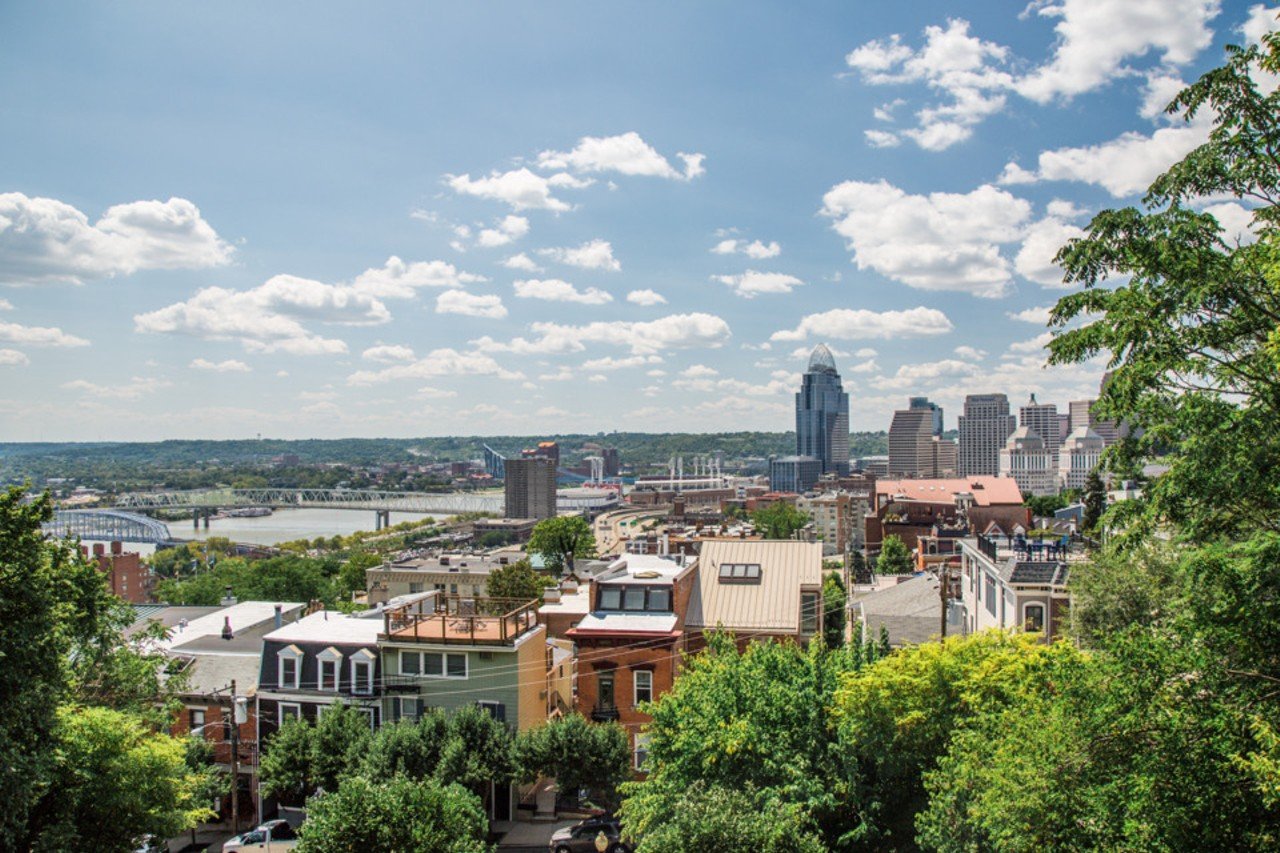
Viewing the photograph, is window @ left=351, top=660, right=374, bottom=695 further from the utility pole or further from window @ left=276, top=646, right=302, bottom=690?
the utility pole

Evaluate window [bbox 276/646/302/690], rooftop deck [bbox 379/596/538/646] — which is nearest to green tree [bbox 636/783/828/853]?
rooftop deck [bbox 379/596/538/646]

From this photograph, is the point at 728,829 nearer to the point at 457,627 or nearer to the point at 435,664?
the point at 457,627

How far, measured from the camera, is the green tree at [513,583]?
204 feet

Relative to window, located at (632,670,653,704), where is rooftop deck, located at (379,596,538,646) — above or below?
above

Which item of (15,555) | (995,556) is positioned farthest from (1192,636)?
(995,556)

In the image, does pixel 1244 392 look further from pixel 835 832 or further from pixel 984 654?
pixel 835 832

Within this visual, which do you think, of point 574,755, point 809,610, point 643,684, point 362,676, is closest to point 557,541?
point 809,610

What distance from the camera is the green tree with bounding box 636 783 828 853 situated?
15.8 m

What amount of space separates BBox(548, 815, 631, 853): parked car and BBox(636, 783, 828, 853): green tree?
9459 mm

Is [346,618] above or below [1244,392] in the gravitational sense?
below

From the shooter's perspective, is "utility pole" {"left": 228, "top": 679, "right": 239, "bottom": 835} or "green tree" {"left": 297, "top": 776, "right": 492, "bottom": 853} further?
"utility pole" {"left": 228, "top": 679, "right": 239, "bottom": 835}

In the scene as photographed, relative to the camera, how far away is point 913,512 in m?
121

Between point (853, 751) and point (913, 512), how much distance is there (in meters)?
107

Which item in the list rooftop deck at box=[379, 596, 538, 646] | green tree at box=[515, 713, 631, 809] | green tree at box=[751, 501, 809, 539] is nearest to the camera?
green tree at box=[515, 713, 631, 809]
